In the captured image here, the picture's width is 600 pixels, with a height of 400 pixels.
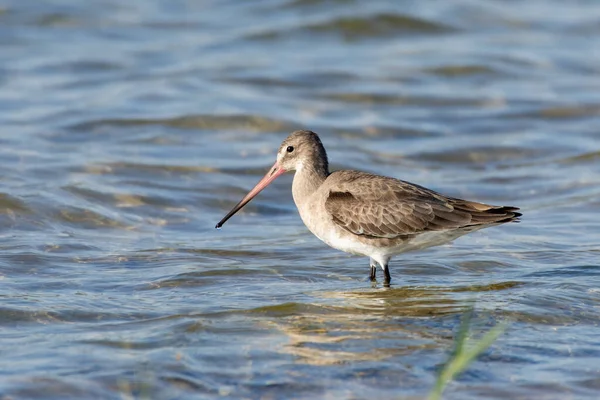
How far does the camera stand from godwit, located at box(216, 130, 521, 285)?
8578 millimetres

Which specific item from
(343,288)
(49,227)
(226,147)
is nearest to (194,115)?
(226,147)

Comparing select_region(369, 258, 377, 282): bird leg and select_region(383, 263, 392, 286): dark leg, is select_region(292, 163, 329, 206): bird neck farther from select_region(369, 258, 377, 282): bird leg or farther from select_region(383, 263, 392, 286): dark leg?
select_region(383, 263, 392, 286): dark leg

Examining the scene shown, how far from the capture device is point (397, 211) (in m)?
8.67

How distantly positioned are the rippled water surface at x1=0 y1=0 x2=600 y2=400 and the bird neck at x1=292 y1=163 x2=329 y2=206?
2.01ft

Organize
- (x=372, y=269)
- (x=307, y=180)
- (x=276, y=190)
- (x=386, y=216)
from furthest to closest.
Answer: (x=276, y=190), (x=307, y=180), (x=372, y=269), (x=386, y=216)

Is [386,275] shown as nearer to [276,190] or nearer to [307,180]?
[307,180]

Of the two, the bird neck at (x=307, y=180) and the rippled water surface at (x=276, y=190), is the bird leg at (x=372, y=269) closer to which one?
the rippled water surface at (x=276, y=190)

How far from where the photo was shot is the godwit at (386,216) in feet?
28.1

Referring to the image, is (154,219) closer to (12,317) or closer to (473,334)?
(12,317)

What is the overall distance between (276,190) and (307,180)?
2621 mm

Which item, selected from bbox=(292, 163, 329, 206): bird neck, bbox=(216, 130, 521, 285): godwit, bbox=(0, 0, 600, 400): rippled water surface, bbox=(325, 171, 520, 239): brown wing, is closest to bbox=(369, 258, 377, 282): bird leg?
bbox=(216, 130, 521, 285): godwit

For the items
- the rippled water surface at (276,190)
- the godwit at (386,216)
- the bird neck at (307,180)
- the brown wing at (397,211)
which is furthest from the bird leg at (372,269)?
the bird neck at (307,180)

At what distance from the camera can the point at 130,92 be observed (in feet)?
48.8

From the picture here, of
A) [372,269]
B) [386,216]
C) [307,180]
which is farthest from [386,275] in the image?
[307,180]
